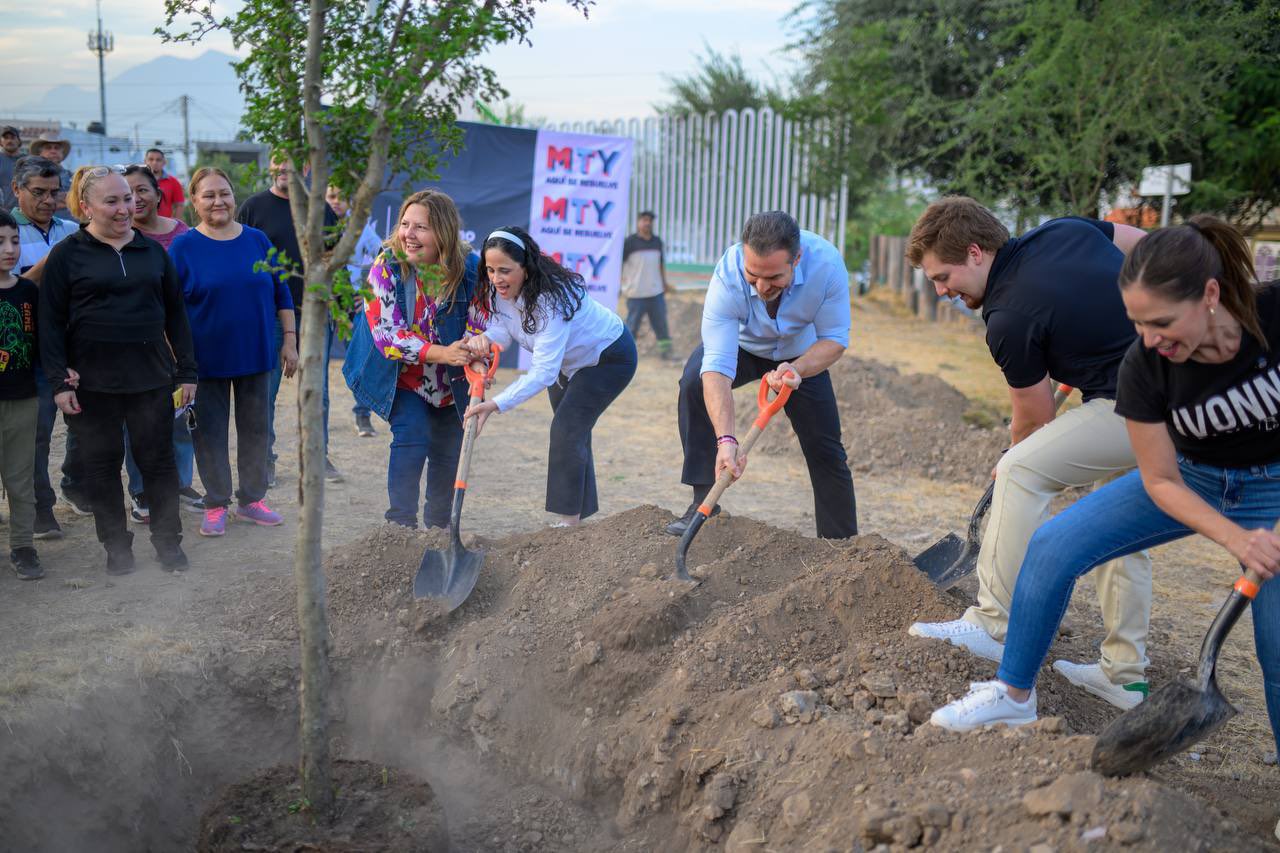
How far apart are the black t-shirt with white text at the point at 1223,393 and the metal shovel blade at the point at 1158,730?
26.1 inches

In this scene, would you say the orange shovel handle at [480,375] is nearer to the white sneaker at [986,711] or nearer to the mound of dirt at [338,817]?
the mound of dirt at [338,817]

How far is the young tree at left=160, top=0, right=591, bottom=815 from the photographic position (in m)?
2.70

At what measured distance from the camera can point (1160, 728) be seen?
2465mm

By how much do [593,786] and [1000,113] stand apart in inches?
311

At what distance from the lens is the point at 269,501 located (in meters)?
6.06

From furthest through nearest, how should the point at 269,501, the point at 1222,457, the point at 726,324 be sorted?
the point at 269,501
the point at 726,324
the point at 1222,457

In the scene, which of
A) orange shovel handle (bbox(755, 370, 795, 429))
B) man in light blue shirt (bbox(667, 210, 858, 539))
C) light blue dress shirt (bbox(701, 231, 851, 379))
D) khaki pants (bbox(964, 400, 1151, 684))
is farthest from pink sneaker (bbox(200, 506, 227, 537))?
khaki pants (bbox(964, 400, 1151, 684))

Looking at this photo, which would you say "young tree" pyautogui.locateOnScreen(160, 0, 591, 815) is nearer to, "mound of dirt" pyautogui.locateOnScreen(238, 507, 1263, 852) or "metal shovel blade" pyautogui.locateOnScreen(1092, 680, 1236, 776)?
"mound of dirt" pyautogui.locateOnScreen(238, 507, 1263, 852)

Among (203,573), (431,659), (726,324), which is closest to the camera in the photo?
(431,659)

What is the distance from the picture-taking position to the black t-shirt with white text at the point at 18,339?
4582mm

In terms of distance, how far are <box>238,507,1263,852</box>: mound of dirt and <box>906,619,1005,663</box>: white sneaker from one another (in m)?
0.08

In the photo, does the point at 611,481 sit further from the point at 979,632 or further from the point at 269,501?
the point at 979,632

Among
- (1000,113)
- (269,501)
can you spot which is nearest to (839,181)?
(1000,113)

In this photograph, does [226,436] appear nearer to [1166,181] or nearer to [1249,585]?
[1249,585]
